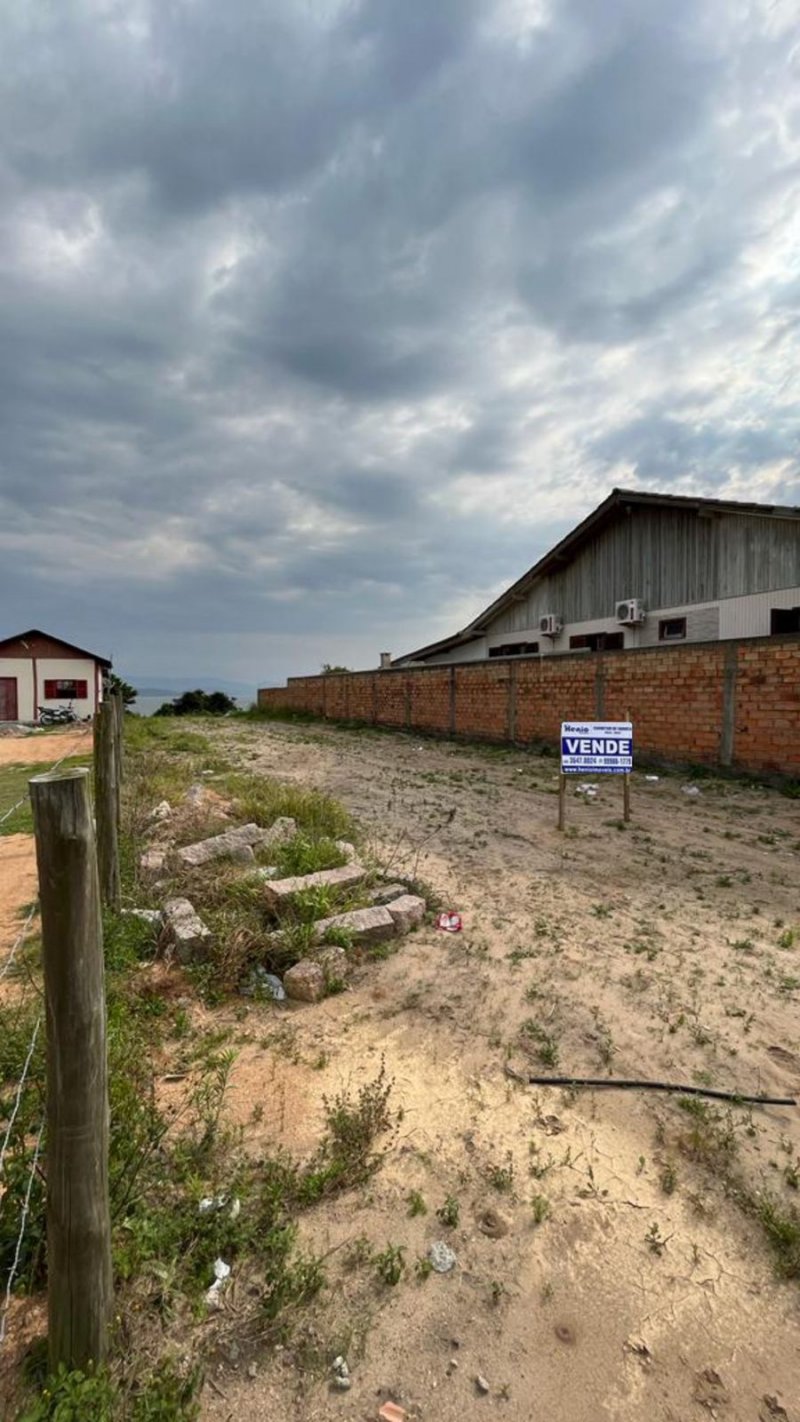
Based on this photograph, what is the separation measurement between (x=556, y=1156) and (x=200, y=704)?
37.7m

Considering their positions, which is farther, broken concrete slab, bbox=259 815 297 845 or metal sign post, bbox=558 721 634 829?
metal sign post, bbox=558 721 634 829

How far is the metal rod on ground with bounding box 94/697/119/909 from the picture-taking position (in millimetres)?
4348

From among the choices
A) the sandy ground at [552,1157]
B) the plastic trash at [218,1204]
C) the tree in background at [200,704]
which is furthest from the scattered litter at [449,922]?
the tree in background at [200,704]

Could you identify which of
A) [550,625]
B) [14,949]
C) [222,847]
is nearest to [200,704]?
[550,625]

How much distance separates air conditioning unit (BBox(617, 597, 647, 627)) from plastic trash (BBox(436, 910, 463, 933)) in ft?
39.5

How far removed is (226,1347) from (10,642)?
3325 centimetres

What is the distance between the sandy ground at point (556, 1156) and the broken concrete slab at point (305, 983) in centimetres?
12

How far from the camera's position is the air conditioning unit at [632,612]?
48.3ft

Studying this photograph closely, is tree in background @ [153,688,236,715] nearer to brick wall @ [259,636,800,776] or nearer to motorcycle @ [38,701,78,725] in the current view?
motorcycle @ [38,701,78,725]

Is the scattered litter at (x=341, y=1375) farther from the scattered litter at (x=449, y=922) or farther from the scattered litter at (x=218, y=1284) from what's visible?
the scattered litter at (x=449, y=922)

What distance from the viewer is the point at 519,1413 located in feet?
5.16

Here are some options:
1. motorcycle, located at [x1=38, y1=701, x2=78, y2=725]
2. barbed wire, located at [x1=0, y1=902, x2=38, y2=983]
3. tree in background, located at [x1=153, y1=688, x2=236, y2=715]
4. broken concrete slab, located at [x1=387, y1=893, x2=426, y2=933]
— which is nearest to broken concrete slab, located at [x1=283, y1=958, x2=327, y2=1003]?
broken concrete slab, located at [x1=387, y1=893, x2=426, y2=933]

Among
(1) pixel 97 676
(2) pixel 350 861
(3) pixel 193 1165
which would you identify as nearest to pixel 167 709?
(1) pixel 97 676

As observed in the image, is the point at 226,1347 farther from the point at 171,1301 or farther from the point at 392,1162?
the point at 392,1162
